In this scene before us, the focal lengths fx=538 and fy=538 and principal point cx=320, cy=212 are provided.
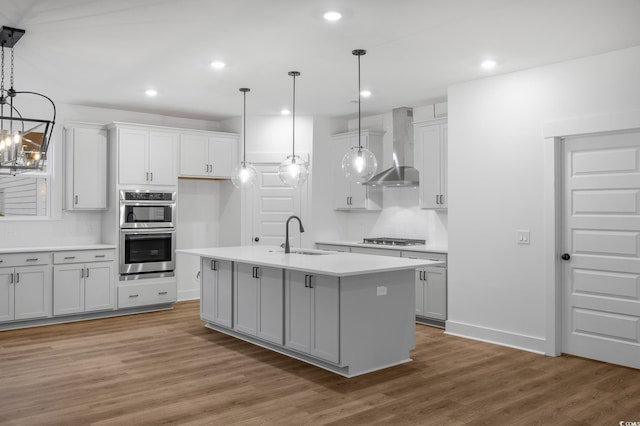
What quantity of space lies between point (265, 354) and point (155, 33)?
2.96 meters

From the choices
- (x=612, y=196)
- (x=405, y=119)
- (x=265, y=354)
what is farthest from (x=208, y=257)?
(x=612, y=196)

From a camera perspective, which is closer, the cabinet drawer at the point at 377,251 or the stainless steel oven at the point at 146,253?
the cabinet drawer at the point at 377,251

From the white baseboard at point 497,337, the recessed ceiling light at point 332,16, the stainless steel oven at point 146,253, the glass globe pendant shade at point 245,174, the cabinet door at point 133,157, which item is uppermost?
the recessed ceiling light at point 332,16

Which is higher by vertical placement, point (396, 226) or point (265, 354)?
point (396, 226)

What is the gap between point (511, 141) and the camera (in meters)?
5.35

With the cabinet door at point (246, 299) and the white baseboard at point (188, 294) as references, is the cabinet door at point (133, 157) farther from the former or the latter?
the cabinet door at point (246, 299)

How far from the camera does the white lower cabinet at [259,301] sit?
4965mm

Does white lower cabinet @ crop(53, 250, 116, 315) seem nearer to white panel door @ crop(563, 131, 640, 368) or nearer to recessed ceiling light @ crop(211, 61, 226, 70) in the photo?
recessed ceiling light @ crop(211, 61, 226, 70)

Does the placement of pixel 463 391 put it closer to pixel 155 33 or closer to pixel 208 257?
pixel 208 257

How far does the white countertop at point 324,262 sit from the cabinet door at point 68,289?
1.75 m

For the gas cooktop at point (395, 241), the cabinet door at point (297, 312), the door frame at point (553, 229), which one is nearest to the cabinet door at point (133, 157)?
the gas cooktop at point (395, 241)

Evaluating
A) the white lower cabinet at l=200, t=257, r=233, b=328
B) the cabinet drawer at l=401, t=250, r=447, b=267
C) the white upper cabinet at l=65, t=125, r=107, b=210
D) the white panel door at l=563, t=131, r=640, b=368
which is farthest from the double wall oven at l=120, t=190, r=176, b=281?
the white panel door at l=563, t=131, r=640, b=368

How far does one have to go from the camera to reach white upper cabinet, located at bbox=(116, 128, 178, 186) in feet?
22.8

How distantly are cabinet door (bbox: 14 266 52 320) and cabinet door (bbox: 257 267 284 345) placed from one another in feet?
9.21
